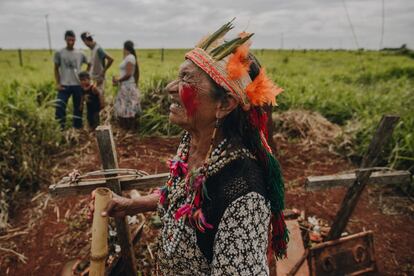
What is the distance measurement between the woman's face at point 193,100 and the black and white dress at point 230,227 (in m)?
0.18

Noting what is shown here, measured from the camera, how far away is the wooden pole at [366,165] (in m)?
2.61

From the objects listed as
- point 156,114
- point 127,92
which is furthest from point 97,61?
point 156,114

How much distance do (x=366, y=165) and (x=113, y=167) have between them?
2019 mm

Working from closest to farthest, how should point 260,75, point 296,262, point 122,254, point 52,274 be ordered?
point 260,75 → point 122,254 → point 296,262 → point 52,274

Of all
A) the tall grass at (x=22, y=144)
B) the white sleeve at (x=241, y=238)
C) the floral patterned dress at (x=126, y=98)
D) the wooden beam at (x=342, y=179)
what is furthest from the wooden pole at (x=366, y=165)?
the floral patterned dress at (x=126, y=98)

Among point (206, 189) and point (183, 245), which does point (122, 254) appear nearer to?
point (183, 245)

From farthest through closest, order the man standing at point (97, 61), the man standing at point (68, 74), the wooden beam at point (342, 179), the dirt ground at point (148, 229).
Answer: the man standing at point (97, 61) → the man standing at point (68, 74) → the dirt ground at point (148, 229) → the wooden beam at point (342, 179)

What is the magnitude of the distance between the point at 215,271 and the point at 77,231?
108 inches

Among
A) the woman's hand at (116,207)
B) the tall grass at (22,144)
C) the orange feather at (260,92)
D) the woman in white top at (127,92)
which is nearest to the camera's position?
the orange feather at (260,92)

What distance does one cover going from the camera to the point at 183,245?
1.39 metres

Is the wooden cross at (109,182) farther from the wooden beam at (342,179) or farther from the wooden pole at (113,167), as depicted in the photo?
the wooden beam at (342,179)

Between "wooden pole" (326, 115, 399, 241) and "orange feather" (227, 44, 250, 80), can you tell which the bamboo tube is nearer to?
"orange feather" (227, 44, 250, 80)

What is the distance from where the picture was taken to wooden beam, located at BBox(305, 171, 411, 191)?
2.59 meters

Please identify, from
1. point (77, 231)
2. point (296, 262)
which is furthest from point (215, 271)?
point (77, 231)
